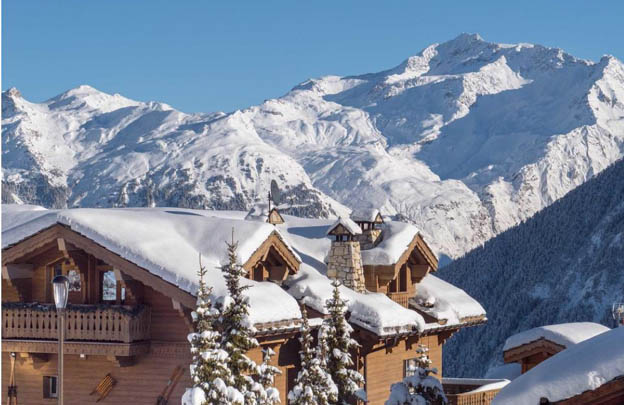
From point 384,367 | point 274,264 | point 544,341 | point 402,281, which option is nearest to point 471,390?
point 544,341

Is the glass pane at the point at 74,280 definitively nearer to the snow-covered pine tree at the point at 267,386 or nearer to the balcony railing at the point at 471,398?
the snow-covered pine tree at the point at 267,386

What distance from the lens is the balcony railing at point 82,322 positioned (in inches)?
1060

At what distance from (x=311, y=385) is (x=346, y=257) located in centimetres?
984

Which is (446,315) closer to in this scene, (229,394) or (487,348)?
(229,394)

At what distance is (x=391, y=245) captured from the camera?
35219 millimetres

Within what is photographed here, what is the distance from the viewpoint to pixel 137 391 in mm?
27938

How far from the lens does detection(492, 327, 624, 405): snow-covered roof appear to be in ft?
49.3

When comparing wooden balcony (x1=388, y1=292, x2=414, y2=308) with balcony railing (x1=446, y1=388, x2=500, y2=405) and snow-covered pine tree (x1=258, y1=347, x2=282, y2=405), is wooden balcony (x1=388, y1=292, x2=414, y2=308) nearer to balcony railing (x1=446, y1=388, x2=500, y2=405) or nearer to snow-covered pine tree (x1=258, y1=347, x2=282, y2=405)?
balcony railing (x1=446, y1=388, x2=500, y2=405)

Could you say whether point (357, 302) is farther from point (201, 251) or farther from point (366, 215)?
point (201, 251)

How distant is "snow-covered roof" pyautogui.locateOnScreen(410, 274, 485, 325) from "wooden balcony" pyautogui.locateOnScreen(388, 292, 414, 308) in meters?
0.58

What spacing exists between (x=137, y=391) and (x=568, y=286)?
165 m

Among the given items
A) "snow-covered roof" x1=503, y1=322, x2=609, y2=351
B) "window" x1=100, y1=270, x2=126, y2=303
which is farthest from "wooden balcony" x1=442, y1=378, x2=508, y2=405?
"window" x1=100, y1=270, x2=126, y2=303

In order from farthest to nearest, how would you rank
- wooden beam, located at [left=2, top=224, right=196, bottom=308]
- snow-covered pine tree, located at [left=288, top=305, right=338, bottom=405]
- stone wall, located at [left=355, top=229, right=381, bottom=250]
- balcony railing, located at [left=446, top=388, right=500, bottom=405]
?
stone wall, located at [left=355, top=229, right=381, bottom=250]
balcony railing, located at [left=446, top=388, right=500, bottom=405]
wooden beam, located at [left=2, top=224, right=196, bottom=308]
snow-covered pine tree, located at [left=288, top=305, right=338, bottom=405]

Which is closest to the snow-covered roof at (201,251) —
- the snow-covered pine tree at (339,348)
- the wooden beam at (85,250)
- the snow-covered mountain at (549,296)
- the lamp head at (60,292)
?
the wooden beam at (85,250)
